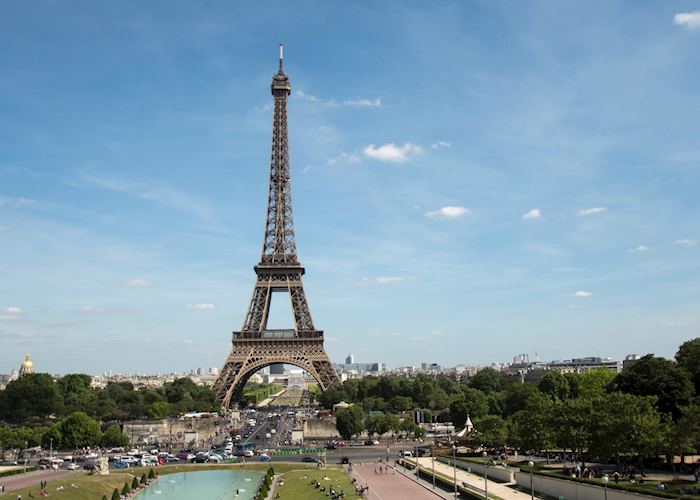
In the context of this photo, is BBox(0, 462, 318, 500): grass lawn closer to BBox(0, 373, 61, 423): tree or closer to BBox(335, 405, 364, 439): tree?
BBox(335, 405, 364, 439): tree

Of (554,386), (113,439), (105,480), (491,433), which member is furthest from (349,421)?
(105,480)

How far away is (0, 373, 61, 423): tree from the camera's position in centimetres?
10506

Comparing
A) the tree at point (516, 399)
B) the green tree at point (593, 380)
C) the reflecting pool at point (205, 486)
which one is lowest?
the reflecting pool at point (205, 486)

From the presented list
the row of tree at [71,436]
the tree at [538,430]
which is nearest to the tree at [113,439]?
the row of tree at [71,436]

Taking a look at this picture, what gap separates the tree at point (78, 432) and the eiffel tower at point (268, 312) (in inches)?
994

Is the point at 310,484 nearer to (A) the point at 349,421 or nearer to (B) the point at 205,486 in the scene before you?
(B) the point at 205,486

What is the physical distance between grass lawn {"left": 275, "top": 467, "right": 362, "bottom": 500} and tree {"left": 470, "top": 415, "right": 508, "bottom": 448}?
1372 cm

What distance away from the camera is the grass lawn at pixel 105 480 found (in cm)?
5056

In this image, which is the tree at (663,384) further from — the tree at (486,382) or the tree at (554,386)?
the tree at (486,382)

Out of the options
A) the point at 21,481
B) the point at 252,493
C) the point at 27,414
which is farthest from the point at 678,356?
the point at 27,414

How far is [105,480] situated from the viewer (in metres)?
57.2

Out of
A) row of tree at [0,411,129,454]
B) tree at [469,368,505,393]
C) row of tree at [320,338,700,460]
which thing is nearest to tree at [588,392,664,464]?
row of tree at [320,338,700,460]

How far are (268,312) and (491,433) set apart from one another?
52.6 m

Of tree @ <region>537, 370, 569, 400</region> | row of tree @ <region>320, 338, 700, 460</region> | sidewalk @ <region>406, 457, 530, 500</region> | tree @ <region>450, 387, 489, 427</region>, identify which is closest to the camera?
sidewalk @ <region>406, 457, 530, 500</region>
